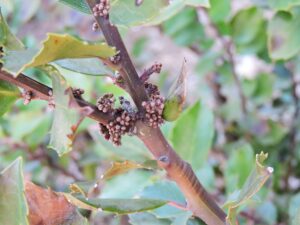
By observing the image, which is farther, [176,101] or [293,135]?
[293,135]

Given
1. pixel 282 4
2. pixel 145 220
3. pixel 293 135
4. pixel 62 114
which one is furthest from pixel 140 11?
pixel 293 135

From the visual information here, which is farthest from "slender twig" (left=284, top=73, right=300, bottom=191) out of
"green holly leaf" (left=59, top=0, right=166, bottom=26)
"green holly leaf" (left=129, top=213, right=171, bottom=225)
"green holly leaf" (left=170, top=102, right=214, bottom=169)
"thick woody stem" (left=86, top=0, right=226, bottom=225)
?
"green holly leaf" (left=59, top=0, right=166, bottom=26)

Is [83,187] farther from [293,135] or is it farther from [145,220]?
[293,135]

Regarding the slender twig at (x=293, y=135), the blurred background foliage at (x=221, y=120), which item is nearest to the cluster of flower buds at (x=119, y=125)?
the blurred background foliage at (x=221, y=120)

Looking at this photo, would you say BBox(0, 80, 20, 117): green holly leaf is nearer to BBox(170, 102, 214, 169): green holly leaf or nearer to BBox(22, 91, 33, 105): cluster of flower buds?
BBox(22, 91, 33, 105): cluster of flower buds

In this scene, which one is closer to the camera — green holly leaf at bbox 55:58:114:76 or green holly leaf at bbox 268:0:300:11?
green holly leaf at bbox 55:58:114:76

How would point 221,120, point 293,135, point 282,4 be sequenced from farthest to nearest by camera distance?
1. point 221,120
2. point 293,135
3. point 282,4
